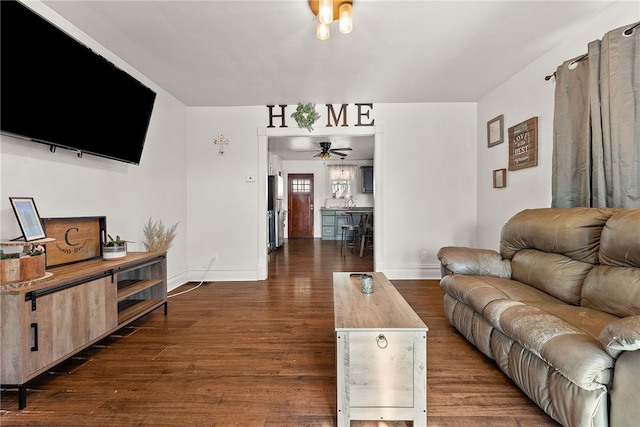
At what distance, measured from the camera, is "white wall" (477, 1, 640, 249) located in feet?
7.41

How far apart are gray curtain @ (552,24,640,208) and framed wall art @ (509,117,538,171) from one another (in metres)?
0.44

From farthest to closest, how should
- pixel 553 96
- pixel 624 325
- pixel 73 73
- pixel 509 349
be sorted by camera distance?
pixel 553 96
pixel 73 73
pixel 509 349
pixel 624 325

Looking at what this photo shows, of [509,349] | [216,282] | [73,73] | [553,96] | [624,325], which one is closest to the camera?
[624,325]

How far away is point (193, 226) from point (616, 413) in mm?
4291

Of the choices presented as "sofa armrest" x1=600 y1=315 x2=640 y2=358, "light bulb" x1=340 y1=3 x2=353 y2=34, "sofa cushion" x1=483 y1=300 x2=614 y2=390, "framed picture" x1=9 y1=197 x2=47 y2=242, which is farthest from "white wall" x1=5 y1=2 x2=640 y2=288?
"sofa armrest" x1=600 y1=315 x2=640 y2=358

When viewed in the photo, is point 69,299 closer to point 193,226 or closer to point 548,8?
point 193,226

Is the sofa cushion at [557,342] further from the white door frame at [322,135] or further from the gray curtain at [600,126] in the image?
the white door frame at [322,135]

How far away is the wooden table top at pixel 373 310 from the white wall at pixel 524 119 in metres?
2.11

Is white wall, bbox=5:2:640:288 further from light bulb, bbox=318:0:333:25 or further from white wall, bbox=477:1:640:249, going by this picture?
light bulb, bbox=318:0:333:25

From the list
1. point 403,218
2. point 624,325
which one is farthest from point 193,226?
point 624,325

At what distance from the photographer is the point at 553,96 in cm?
→ 262

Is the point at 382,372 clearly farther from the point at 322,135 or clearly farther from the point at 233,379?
the point at 322,135

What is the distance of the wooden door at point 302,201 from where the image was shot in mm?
8977

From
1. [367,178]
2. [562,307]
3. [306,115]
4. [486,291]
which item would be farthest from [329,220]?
[562,307]
